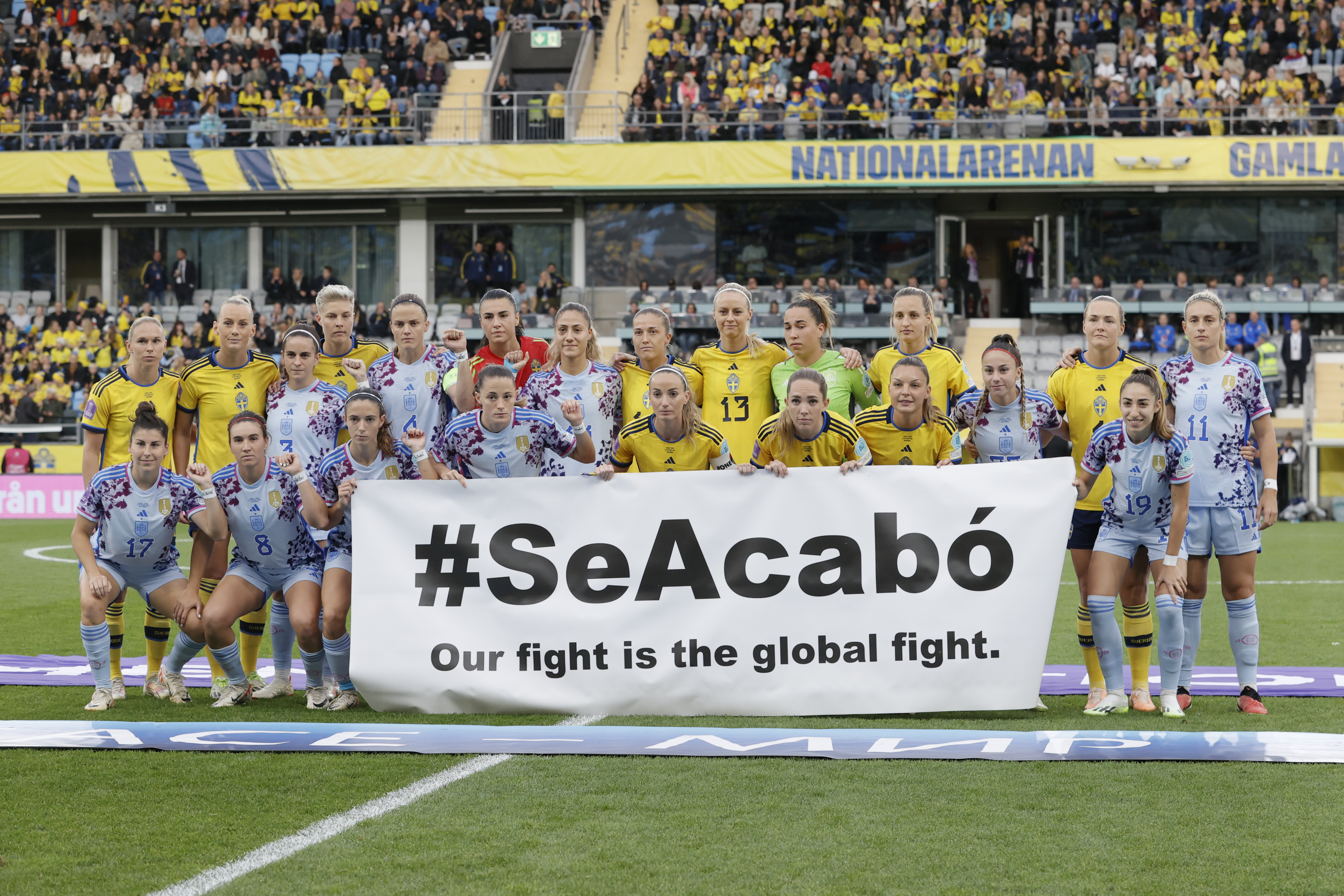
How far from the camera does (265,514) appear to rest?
6.80 m

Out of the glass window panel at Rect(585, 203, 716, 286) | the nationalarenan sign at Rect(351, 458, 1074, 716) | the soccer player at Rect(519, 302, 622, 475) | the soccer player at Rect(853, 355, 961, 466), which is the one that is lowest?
the nationalarenan sign at Rect(351, 458, 1074, 716)

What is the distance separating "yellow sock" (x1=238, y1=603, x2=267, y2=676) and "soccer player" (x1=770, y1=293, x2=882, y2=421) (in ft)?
9.75

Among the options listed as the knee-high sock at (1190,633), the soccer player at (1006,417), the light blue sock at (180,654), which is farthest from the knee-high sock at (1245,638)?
the light blue sock at (180,654)

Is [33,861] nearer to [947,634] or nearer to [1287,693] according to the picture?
[947,634]

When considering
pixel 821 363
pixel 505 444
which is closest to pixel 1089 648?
pixel 821 363

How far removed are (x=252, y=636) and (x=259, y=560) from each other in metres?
0.69

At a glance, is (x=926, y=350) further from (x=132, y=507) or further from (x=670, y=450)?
(x=132, y=507)

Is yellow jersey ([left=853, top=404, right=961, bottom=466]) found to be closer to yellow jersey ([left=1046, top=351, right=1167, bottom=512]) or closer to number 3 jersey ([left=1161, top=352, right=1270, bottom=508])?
yellow jersey ([left=1046, top=351, right=1167, bottom=512])

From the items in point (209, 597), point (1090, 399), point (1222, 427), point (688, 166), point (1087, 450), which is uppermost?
point (688, 166)

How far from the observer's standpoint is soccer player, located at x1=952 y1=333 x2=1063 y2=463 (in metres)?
6.62

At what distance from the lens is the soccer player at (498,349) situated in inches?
286

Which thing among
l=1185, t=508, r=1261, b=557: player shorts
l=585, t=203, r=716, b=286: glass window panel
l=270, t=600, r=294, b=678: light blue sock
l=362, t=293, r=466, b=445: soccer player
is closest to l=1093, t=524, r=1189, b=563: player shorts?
l=1185, t=508, r=1261, b=557: player shorts

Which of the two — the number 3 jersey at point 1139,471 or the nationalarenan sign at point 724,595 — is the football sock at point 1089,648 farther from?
the number 3 jersey at point 1139,471

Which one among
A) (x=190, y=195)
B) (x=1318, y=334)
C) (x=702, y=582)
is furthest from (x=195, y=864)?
(x=190, y=195)
